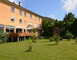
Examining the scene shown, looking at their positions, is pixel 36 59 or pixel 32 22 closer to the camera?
pixel 36 59

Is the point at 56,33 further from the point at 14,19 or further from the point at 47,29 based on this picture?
the point at 47,29

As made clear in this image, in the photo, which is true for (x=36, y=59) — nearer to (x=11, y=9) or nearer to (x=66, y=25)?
(x=11, y=9)

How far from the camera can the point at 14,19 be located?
1296 inches

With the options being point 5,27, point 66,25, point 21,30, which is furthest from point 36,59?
Answer: point 66,25

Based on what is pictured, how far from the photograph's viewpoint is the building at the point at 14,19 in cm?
2884

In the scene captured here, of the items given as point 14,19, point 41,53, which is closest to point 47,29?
point 14,19

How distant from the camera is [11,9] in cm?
3180

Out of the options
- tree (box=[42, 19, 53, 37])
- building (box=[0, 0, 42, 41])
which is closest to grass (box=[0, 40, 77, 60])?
building (box=[0, 0, 42, 41])

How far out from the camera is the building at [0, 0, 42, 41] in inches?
1135

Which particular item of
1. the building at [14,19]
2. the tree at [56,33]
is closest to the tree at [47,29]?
the building at [14,19]

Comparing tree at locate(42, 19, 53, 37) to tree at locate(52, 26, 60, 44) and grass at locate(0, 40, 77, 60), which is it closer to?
tree at locate(52, 26, 60, 44)

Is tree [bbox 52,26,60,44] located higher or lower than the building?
lower

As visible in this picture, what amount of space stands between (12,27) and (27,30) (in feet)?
30.6

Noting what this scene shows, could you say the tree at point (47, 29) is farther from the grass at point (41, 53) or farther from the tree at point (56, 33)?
the grass at point (41, 53)
